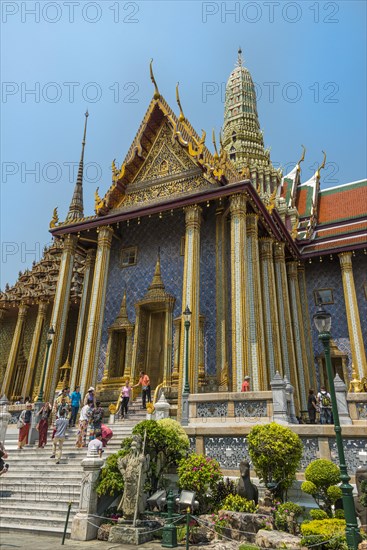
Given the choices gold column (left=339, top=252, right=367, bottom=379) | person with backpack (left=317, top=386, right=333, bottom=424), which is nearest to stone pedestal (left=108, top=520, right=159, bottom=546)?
person with backpack (left=317, top=386, right=333, bottom=424)

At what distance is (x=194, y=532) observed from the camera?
6020mm

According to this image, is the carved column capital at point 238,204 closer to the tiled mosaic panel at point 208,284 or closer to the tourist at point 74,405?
the tiled mosaic panel at point 208,284

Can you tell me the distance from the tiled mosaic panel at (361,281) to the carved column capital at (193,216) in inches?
288

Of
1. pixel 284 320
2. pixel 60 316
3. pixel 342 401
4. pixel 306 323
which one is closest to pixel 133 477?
pixel 342 401

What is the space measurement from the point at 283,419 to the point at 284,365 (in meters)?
7.64

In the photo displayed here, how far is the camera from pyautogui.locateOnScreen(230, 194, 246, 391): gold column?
11.4 metres

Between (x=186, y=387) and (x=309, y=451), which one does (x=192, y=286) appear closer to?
(x=186, y=387)

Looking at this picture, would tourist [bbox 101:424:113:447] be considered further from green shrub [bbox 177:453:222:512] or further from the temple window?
the temple window

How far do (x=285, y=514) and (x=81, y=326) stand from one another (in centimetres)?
1065

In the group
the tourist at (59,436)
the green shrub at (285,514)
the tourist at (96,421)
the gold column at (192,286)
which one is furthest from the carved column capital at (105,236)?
the green shrub at (285,514)

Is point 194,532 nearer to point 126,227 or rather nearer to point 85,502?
point 85,502

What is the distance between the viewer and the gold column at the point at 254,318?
11.7m

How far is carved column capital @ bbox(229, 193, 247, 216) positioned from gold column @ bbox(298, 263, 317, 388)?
6.23 metres

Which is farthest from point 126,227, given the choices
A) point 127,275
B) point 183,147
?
point 183,147
